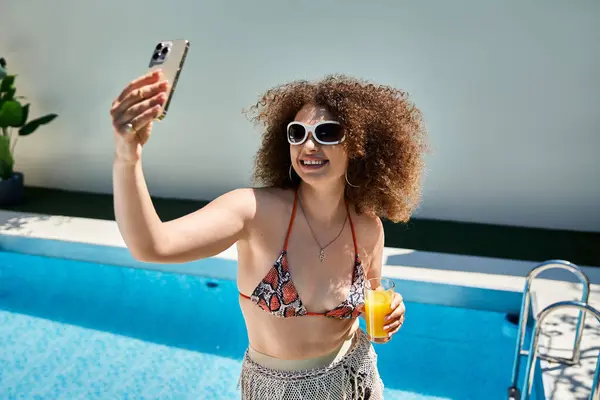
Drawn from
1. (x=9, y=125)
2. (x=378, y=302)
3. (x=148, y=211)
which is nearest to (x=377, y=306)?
(x=378, y=302)

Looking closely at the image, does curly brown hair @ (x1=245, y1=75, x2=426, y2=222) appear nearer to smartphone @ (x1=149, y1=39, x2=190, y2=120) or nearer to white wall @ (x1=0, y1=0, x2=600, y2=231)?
smartphone @ (x1=149, y1=39, x2=190, y2=120)

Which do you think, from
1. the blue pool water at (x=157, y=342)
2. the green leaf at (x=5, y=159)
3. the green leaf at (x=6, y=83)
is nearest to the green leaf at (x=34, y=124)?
the green leaf at (x=5, y=159)

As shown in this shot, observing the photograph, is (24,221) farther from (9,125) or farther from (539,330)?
(539,330)

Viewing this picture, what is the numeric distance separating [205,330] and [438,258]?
2.24 metres

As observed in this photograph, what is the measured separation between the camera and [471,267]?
190 inches

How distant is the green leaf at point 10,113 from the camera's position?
22.4 feet

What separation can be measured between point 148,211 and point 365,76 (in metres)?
5.63

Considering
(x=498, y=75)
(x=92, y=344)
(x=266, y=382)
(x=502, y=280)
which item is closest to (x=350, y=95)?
(x=266, y=382)

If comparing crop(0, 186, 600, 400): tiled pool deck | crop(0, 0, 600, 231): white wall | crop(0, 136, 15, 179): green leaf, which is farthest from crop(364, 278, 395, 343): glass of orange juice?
crop(0, 136, 15, 179): green leaf

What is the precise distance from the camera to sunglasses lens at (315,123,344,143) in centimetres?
183

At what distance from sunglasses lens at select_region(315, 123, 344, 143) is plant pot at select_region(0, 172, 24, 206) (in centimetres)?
649

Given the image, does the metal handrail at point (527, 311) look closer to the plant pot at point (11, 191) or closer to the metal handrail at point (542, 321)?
the metal handrail at point (542, 321)

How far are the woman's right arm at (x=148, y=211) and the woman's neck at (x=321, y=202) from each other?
251mm

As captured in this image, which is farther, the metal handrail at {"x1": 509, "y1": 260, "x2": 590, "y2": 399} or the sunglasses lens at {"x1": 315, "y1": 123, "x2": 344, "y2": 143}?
the metal handrail at {"x1": 509, "y1": 260, "x2": 590, "y2": 399}
